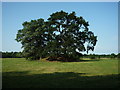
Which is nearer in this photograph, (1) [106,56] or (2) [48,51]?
(2) [48,51]

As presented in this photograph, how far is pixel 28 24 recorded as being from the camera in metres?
29.2

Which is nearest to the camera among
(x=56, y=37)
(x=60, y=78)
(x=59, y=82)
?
(x=59, y=82)

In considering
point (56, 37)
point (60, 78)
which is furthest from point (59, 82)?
point (56, 37)

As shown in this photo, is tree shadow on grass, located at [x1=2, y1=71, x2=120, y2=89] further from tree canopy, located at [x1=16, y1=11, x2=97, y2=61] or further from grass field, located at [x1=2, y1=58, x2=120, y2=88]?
tree canopy, located at [x1=16, y1=11, x2=97, y2=61]

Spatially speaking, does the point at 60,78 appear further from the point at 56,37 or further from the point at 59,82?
the point at 56,37

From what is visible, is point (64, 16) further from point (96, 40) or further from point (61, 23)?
point (96, 40)

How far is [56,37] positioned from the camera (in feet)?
87.7

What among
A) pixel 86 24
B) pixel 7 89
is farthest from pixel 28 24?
pixel 7 89

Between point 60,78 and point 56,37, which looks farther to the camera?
point 56,37

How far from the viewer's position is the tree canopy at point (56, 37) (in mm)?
25062

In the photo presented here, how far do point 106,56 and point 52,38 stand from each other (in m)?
30.4

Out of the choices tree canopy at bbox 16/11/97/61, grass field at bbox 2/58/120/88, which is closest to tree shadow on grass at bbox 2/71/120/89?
grass field at bbox 2/58/120/88

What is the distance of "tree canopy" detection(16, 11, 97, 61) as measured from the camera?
82.2ft

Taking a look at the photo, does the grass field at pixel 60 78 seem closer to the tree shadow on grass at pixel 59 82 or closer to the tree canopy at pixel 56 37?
the tree shadow on grass at pixel 59 82
